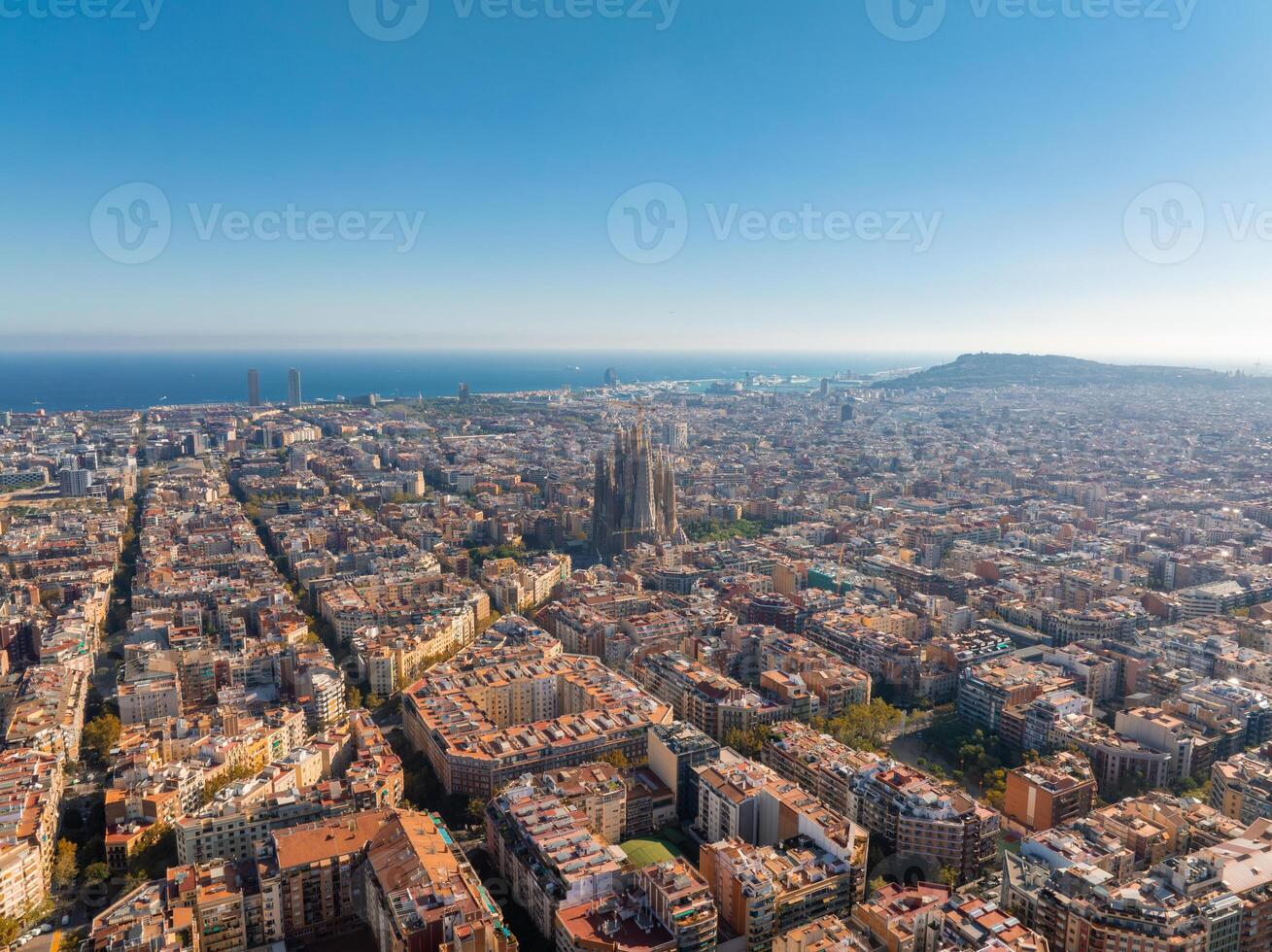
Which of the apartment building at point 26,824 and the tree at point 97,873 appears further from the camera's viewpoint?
the tree at point 97,873

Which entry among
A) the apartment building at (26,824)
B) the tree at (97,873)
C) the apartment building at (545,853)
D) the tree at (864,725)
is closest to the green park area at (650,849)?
the apartment building at (545,853)

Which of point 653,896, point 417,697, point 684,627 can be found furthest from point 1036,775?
point 417,697

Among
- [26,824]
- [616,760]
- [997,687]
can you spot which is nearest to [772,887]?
[616,760]

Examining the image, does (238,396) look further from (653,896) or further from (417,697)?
(653,896)

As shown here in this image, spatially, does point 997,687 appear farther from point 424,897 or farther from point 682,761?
point 424,897

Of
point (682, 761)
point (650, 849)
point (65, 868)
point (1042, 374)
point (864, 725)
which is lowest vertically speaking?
point (650, 849)

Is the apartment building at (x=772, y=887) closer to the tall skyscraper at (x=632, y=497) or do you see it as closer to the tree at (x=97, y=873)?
the tree at (x=97, y=873)

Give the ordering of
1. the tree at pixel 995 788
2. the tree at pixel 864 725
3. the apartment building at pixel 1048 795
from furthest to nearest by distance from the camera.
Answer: the tree at pixel 864 725 < the tree at pixel 995 788 < the apartment building at pixel 1048 795
